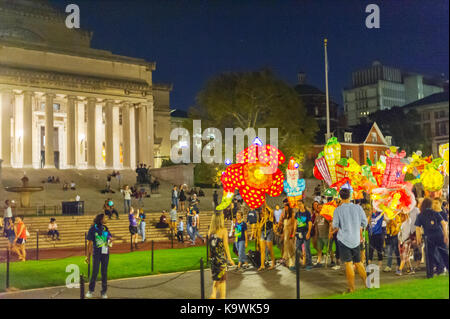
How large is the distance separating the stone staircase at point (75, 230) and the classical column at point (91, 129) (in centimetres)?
2570

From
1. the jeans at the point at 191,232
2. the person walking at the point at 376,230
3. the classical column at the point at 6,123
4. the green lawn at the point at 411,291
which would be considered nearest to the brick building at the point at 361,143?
the classical column at the point at 6,123

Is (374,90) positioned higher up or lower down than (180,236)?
higher up

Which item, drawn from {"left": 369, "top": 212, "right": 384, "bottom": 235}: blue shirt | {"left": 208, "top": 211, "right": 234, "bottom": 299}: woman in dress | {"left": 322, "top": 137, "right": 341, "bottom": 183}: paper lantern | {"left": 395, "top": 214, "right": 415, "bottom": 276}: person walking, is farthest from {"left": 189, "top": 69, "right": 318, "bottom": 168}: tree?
{"left": 208, "top": 211, "right": 234, "bottom": 299}: woman in dress

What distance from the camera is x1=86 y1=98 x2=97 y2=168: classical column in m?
Answer: 54.7

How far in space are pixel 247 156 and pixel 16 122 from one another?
41.1 meters

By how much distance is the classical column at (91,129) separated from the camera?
179 ft

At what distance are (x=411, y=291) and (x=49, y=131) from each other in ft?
155

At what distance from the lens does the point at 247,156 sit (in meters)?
17.2

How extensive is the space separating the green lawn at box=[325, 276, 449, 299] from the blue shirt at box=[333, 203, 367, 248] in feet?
3.54

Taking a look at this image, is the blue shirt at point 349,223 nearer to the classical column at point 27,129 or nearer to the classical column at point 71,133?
the classical column at point 27,129

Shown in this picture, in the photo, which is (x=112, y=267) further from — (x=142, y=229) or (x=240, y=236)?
(x=142, y=229)

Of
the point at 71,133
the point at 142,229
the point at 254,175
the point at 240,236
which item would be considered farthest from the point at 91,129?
the point at 240,236

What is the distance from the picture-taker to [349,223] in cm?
1152
